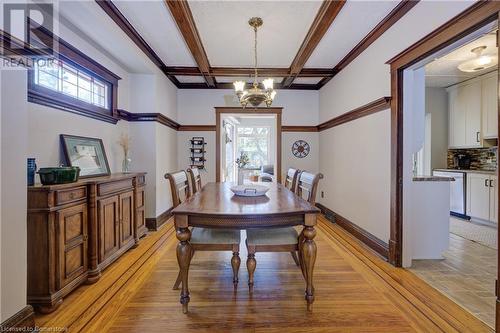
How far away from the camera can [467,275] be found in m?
2.47

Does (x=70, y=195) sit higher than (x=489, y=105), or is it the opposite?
(x=489, y=105)

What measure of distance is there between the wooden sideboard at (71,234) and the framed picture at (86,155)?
36 centimetres

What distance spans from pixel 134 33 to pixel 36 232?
2.38m

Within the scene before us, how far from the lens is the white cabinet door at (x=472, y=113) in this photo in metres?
4.63

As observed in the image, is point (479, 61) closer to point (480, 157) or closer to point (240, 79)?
point (480, 157)

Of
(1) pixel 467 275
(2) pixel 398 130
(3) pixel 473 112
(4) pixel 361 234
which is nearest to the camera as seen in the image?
(1) pixel 467 275

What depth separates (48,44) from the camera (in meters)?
2.36

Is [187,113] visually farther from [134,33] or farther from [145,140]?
[134,33]

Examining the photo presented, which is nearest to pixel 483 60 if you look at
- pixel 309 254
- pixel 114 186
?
pixel 309 254

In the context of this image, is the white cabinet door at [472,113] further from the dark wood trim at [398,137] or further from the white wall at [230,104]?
the dark wood trim at [398,137]

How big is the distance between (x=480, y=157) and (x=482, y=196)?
3.75ft

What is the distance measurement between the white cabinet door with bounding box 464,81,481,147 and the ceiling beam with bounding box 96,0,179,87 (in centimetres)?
563

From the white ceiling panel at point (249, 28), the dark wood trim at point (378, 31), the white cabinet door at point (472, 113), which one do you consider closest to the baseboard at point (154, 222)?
the white ceiling panel at point (249, 28)

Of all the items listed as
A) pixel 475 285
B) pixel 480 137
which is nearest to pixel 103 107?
pixel 475 285
